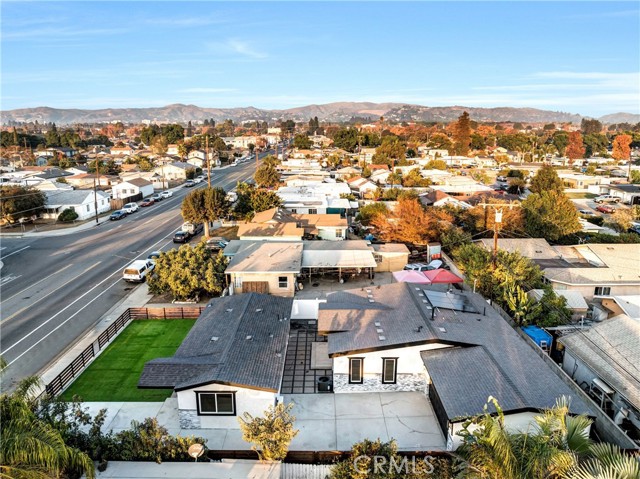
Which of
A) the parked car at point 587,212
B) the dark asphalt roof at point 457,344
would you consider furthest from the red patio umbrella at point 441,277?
the parked car at point 587,212

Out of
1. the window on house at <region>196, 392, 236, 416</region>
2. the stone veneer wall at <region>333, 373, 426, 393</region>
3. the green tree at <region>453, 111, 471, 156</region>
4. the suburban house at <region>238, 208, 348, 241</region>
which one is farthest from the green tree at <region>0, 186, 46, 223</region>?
the green tree at <region>453, 111, 471, 156</region>

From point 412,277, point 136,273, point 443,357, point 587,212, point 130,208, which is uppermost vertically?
point 443,357

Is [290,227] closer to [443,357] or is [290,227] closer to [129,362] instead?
[129,362]

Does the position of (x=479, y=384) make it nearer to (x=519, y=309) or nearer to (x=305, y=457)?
(x=305, y=457)

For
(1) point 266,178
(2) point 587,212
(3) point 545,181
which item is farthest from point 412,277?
(1) point 266,178

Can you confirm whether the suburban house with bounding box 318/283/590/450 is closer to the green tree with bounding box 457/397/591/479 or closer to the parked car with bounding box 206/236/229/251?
the green tree with bounding box 457/397/591/479

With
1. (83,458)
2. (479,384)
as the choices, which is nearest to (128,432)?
(83,458)
